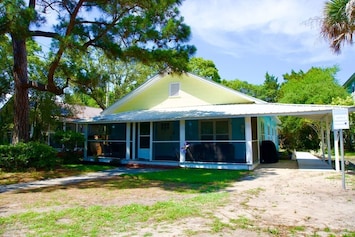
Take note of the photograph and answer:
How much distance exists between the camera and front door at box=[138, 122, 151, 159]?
55.9ft

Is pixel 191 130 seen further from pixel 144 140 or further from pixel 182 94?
pixel 144 140

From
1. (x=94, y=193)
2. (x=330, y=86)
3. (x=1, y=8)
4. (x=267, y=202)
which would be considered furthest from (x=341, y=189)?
(x=330, y=86)

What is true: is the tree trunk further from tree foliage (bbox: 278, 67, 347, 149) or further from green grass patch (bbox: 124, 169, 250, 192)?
tree foliage (bbox: 278, 67, 347, 149)

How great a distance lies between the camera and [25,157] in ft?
42.0

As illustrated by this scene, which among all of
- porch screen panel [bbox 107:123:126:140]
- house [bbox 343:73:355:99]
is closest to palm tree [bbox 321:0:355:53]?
porch screen panel [bbox 107:123:126:140]

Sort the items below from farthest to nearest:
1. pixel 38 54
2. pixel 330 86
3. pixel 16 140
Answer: pixel 330 86 → pixel 38 54 → pixel 16 140

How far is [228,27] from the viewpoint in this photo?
14.6 m

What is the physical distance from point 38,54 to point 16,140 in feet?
40.2

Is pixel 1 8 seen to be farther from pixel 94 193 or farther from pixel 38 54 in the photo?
pixel 38 54

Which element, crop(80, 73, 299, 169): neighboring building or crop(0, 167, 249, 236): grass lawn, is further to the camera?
crop(80, 73, 299, 169): neighboring building

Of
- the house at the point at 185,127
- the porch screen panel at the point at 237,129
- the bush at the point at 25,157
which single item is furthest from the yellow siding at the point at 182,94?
the bush at the point at 25,157

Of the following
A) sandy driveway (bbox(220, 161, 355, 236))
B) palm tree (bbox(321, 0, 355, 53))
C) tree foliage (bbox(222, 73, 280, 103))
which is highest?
tree foliage (bbox(222, 73, 280, 103))

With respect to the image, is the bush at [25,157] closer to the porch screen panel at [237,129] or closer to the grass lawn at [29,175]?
the grass lawn at [29,175]

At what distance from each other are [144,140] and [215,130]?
14.3 feet
